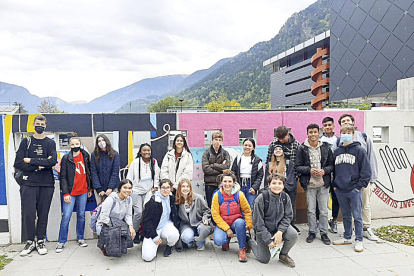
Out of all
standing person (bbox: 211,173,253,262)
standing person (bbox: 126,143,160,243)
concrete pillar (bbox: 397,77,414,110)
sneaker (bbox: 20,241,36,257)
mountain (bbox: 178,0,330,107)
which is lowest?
sneaker (bbox: 20,241,36,257)

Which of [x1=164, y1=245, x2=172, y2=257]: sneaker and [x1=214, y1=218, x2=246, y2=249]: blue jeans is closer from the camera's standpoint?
[x1=214, y1=218, x2=246, y2=249]: blue jeans

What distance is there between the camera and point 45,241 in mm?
4578

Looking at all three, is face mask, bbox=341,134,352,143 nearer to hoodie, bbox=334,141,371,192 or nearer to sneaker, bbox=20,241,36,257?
hoodie, bbox=334,141,371,192

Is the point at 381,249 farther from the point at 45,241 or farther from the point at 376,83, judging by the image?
the point at 376,83

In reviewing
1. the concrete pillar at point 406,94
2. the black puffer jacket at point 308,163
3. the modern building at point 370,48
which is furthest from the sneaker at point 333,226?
the modern building at point 370,48

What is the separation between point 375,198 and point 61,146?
224 inches

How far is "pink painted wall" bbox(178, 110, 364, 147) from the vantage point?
4926mm

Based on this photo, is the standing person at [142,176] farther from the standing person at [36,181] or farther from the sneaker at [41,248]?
the sneaker at [41,248]

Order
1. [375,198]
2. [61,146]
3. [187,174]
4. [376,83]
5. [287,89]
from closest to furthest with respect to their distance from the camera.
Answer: [187,174]
[61,146]
[375,198]
[376,83]
[287,89]

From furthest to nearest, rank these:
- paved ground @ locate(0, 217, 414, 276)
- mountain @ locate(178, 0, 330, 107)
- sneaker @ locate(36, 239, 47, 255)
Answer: mountain @ locate(178, 0, 330, 107), sneaker @ locate(36, 239, 47, 255), paved ground @ locate(0, 217, 414, 276)

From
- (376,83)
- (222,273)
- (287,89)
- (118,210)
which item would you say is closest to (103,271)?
(118,210)

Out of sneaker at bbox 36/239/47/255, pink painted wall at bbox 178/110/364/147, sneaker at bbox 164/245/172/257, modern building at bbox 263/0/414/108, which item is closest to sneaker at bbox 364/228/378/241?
pink painted wall at bbox 178/110/364/147

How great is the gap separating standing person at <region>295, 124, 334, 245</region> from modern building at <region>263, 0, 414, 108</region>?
32193mm

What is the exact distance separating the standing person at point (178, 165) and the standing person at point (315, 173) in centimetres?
165
